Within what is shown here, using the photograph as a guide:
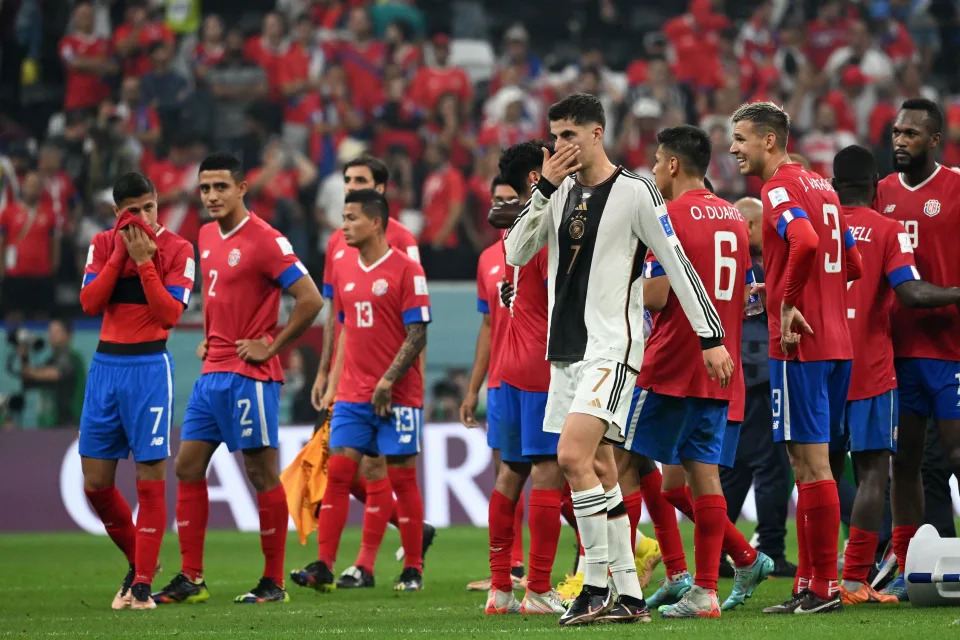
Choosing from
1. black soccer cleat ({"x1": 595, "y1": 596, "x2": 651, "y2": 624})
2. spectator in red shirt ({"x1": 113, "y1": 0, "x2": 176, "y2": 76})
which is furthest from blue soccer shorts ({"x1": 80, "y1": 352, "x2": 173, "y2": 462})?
spectator in red shirt ({"x1": 113, "y1": 0, "x2": 176, "y2": 76})

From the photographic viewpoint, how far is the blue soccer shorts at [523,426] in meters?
7.04

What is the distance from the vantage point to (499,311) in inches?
344

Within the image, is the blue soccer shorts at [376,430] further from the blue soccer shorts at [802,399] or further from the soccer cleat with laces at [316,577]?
the blue soccer shorts at [802,399]

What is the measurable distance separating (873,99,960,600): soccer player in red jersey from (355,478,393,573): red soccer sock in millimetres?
3416

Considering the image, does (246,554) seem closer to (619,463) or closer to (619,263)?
(619,463)

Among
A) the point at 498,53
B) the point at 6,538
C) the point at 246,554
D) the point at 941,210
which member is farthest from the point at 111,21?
the point at 941,210

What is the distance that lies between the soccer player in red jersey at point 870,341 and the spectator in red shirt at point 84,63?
14.0 m

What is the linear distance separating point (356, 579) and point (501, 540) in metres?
2.32

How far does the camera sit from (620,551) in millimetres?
6246

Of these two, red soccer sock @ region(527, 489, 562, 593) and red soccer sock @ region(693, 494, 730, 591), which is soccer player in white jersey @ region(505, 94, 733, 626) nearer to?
red soccer sock @ region(693, 494, 730, 591)

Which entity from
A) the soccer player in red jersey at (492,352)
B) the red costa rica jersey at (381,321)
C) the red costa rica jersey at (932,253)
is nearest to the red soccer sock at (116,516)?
the red costa rica jersey at (381,321)

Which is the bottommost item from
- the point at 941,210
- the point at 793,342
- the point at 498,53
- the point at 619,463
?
the point at 619,463

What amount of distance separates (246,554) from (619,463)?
218 inches

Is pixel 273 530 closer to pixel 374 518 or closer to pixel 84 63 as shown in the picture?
pixel 374 518
